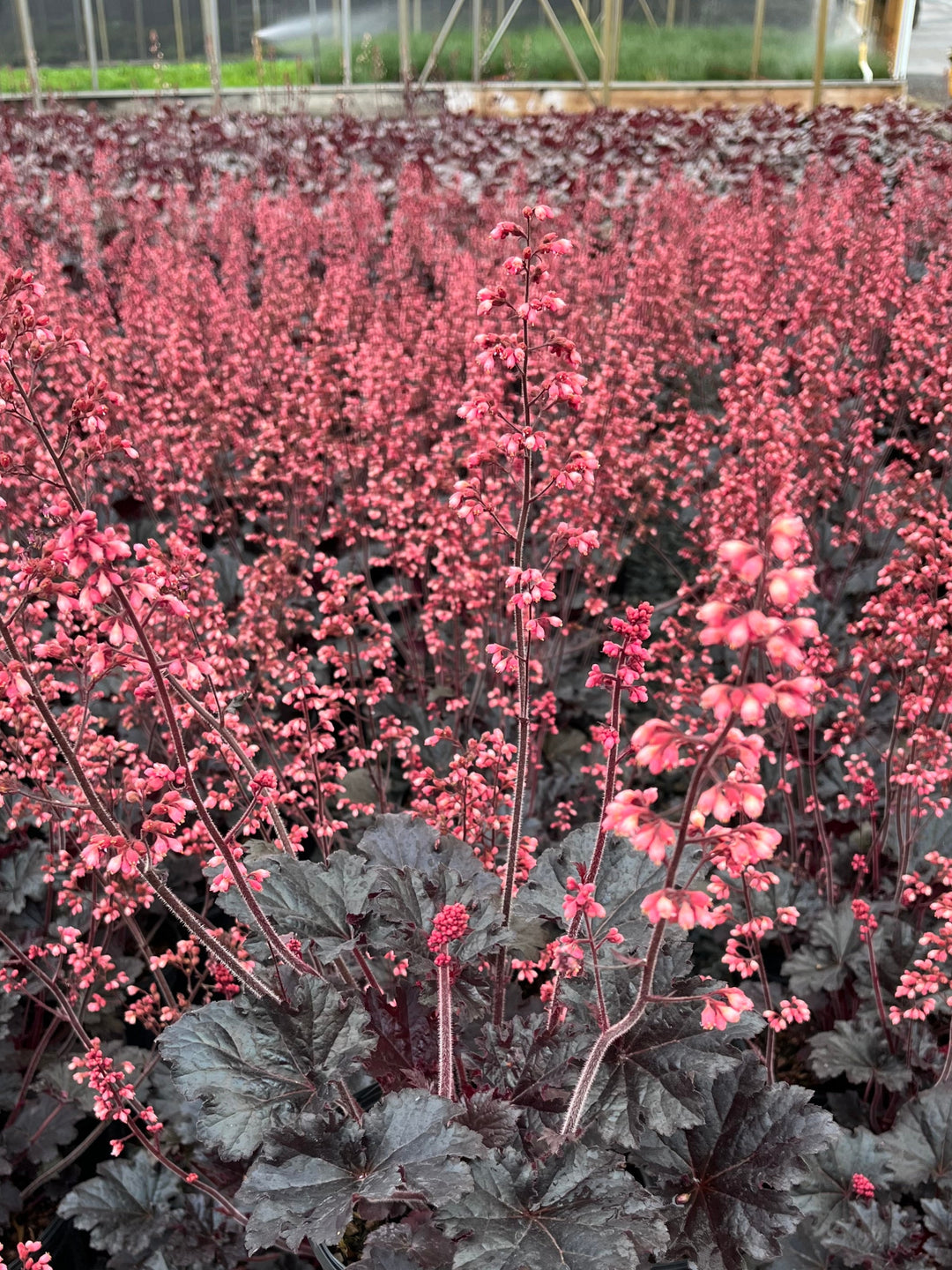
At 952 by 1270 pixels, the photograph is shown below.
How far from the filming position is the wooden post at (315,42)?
16328mm

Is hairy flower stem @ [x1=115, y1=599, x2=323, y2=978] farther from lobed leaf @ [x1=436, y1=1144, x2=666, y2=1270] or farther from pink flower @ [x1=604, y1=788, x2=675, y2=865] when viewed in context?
pink flower @ [x1=604, y1=788, x2=675, y2=865]

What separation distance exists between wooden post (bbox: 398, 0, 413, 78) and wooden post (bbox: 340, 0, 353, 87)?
0.81 meters

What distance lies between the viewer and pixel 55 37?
16.5 m

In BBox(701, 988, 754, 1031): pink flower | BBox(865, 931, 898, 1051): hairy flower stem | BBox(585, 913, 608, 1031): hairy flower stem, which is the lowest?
BBox(865, 931, 898, 1051): hairy flower stem

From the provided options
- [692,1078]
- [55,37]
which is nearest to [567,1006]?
[692,1078]

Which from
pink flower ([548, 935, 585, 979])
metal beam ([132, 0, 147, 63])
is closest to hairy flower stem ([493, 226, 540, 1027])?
pink flower ([548, 935, 585, 979])

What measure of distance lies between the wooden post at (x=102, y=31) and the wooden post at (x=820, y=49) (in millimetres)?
11160

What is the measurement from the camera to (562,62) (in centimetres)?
1650

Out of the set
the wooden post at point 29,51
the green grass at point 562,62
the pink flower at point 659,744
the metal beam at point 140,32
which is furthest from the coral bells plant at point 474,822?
the metal beam at point 140,32

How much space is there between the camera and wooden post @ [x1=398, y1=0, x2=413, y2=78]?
51.8ft

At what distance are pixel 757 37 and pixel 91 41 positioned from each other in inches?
→ 412

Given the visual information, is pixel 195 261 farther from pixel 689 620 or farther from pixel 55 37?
pixel 55 37

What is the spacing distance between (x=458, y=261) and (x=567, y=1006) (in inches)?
188

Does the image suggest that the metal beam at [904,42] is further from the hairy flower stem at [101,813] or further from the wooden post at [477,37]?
the hairy flower stem at [101,813]
